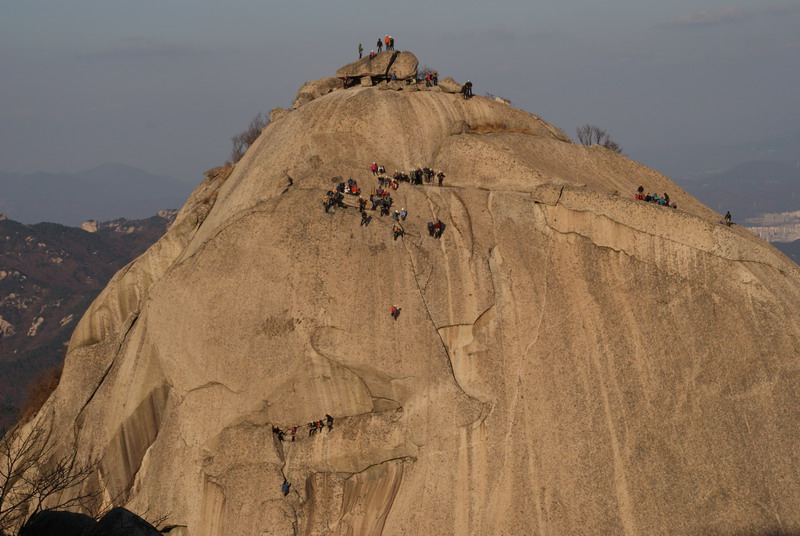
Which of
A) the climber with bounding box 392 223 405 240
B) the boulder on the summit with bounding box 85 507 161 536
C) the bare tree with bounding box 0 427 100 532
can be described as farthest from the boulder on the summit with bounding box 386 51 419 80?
the boulder on the summit with bounding box 85 507 161 536

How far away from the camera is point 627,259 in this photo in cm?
2850

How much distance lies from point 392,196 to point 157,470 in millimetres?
15150

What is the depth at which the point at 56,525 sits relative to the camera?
2017 centimetres

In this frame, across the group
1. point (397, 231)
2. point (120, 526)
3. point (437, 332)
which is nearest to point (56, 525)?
point (120, 526)

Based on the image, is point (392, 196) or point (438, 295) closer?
point (438, 295)

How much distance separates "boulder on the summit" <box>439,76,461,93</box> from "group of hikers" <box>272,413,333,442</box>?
18.1m

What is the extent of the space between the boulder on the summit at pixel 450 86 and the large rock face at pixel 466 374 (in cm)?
766

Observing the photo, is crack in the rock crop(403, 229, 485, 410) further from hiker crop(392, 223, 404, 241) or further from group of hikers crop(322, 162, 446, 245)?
group of hikers crop(322, 162, 446, 245)

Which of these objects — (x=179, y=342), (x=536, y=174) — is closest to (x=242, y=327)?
(x=179, y=342)

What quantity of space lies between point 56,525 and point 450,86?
26539mm

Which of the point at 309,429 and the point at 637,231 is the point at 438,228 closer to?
the point at 637,231

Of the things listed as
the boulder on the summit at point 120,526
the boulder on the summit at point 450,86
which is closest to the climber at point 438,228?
the boulder on the summit at point 450,86

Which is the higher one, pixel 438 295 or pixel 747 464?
pixel 438 295

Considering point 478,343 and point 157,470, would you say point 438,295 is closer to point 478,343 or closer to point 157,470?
Result: point 478,343
